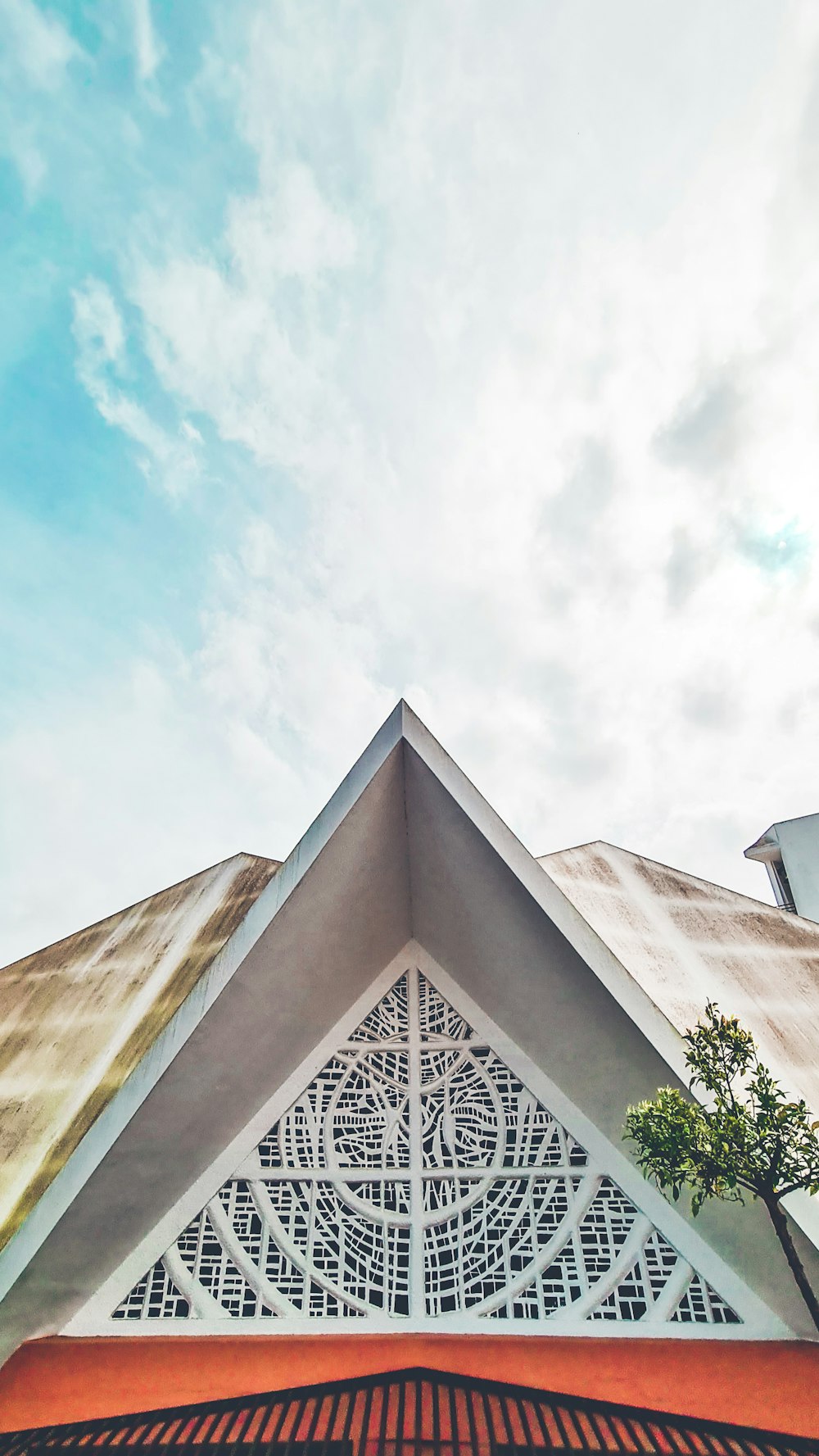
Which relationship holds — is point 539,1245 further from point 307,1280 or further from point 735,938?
point 735,938

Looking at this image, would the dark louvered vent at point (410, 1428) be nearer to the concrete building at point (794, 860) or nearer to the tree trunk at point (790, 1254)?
the tree trunk at point (790, 1254)

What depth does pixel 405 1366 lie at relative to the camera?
4.08 meters

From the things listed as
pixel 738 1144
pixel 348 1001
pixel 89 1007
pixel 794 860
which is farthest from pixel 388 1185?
pixel 794 860

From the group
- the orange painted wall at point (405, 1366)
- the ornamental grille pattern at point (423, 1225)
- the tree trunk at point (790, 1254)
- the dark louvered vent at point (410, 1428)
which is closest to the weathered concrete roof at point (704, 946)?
the tree trunk at point (790, 1254)

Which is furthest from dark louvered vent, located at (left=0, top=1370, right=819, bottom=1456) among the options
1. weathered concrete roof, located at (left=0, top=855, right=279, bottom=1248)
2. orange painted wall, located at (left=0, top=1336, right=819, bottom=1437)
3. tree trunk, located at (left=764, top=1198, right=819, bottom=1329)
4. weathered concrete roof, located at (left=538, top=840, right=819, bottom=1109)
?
weathered concrete roof, located at (left=538, top=840, right=819, bottom=1109)

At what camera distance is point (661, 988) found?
5129 mm

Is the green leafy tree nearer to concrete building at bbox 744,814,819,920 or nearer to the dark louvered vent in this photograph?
the dark louvered vent

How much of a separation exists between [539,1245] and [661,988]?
2.01 meters

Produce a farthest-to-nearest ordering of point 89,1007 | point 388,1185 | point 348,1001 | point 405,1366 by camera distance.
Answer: point 348,1001, point 89,1007, point 388,1185, point 405,1366

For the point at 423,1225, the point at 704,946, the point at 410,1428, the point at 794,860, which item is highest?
the point at 794,860

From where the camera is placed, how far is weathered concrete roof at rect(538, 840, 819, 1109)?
198 inches

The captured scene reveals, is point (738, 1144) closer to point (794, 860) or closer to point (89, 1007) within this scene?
point (89, 1007)

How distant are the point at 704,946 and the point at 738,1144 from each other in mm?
2952

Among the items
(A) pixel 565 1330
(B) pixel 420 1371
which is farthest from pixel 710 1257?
(B) pixel 420 1371
